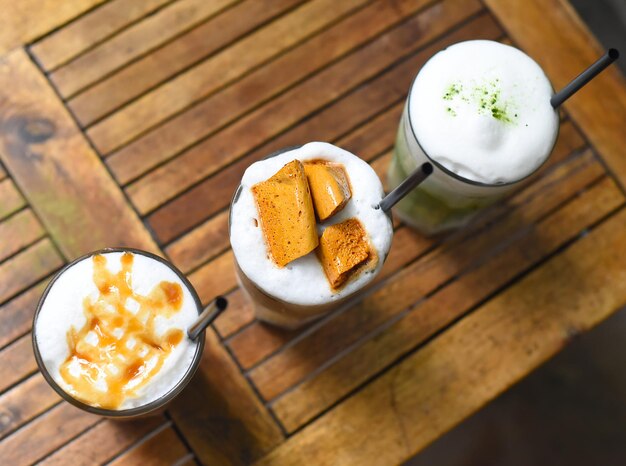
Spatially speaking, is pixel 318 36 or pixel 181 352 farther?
pixel 318 36

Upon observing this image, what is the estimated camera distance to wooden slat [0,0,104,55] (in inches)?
43.0

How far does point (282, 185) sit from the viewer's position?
83 centimetres

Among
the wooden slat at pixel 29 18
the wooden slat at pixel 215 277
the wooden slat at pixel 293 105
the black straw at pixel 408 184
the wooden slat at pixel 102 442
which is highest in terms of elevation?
the wooden slat at pixel 29 18

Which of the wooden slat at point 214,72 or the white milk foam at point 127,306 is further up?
the wooden slat at point 214,72

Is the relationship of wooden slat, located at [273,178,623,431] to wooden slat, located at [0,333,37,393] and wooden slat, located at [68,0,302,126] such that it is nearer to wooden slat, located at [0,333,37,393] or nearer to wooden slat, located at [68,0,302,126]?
wooden slat, located at [0,333,37,393]

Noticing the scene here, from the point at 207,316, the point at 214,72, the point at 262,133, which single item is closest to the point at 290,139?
the point at 262,133

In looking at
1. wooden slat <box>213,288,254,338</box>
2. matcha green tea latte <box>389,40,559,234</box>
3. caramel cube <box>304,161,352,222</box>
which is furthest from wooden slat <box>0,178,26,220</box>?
matcha green tea latte <box>389,40,559,234</box>

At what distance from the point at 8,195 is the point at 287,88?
445 millimetres

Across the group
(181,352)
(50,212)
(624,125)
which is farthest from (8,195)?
(624,125)

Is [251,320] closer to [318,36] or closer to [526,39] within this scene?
[318,36]

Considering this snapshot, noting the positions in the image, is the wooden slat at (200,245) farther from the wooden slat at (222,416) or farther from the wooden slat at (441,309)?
the wooden slat at (441,309)

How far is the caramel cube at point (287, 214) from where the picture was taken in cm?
83

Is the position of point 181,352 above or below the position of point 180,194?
below

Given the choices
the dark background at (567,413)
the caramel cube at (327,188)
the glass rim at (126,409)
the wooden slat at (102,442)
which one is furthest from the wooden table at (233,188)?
the dark background at (567,413)
